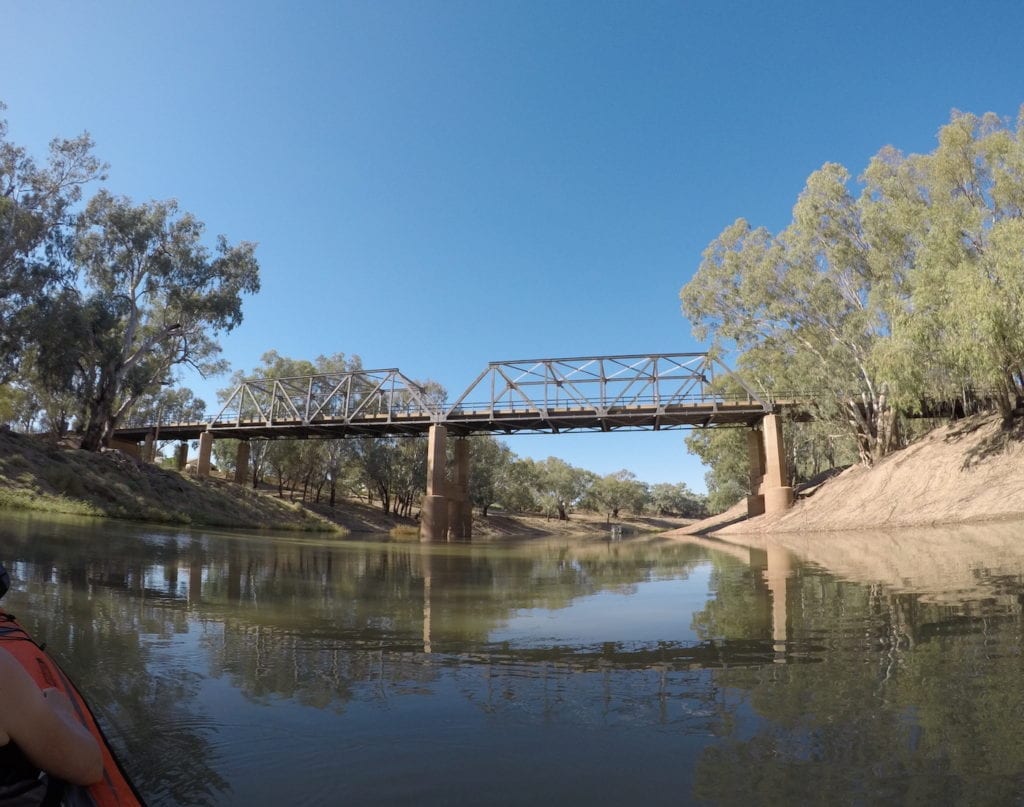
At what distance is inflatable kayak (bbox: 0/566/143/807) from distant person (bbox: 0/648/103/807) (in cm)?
6

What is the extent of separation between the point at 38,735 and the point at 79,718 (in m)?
0.35

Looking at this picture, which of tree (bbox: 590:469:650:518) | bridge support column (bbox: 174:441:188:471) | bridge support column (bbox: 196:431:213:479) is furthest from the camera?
tree (bbox: 590:469:650:518)

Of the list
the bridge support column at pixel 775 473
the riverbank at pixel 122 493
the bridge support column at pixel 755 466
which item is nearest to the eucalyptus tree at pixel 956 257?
the bridge support column at pixel 775 473

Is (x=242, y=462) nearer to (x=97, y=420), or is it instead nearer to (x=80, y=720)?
(x=97, y=420)

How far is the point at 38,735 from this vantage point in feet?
5.15

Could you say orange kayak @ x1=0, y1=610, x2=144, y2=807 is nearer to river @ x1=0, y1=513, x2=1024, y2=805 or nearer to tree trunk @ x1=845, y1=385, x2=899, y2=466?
river @ x1=0, y1=513, x2=1024, y2=805

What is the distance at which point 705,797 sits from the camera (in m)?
2.38

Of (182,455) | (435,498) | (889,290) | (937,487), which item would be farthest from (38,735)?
(182,455)

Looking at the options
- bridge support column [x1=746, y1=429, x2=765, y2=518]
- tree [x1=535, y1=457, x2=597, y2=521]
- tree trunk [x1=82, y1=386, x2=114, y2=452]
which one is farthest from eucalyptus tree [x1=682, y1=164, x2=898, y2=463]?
tree [x1=535, y1=457, x2=597, y2=521]

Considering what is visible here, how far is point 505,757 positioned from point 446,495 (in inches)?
1723

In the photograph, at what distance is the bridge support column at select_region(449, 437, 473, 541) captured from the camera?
45.2 metres

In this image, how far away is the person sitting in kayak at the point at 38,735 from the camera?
1.54 metres

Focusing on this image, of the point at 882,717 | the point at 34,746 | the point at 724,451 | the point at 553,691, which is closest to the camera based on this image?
the point at 34,746

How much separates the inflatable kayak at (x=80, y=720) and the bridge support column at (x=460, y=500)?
4261 centimetres
